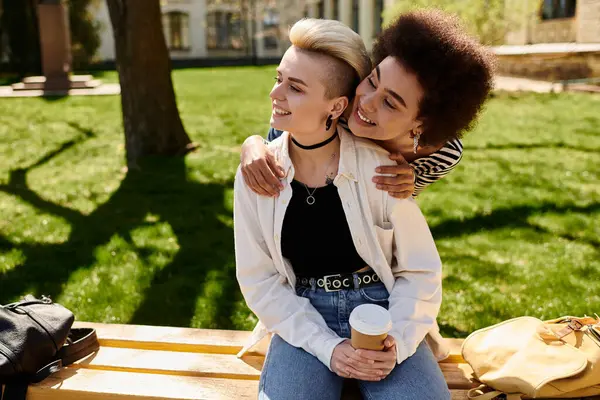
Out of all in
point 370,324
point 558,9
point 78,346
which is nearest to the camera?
point 370,324

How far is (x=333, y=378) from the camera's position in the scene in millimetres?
2090

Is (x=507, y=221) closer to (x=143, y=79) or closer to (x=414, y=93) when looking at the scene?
(x=414, y=93)

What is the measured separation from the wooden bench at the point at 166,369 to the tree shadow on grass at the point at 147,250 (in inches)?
33.6

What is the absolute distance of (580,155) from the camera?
7.26 metres

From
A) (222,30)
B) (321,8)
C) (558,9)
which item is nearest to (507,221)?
(558,9)

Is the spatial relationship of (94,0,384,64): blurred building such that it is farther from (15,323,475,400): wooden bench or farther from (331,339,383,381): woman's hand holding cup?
(331,339,383,381): woman's hand holding cup

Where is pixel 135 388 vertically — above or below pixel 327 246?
below

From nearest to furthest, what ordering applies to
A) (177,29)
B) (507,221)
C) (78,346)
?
(78,346)
(507,221)
(177,29)

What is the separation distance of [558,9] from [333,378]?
2221 cm

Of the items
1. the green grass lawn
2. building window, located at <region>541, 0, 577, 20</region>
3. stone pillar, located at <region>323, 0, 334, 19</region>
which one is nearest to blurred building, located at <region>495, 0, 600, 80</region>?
building window, located at <region>541, 0, 577, 20</region>

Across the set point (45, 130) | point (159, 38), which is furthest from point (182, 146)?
point (45, 130)

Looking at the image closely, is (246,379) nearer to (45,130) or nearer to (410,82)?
(410,82)

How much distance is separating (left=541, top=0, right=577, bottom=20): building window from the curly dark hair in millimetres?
20497

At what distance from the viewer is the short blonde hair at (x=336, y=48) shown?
2.06 m
